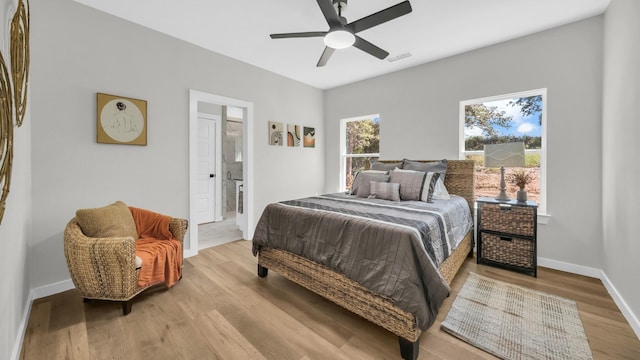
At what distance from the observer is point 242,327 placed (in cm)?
183

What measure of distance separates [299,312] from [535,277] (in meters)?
2.47

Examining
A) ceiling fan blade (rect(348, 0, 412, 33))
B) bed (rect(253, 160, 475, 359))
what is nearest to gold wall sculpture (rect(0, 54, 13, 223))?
bed (rect(253, 160, 475, 359))

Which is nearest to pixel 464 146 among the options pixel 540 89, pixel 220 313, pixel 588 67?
pixel 540 89

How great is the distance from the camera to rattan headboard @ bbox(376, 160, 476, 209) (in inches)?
126

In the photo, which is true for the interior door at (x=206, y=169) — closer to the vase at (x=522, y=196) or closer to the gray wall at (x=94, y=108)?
the gray wall at (x=94, y=108)

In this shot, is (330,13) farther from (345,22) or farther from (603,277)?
(603,277)

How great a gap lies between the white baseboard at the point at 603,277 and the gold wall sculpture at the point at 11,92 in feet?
12.4

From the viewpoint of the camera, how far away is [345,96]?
4.80 m

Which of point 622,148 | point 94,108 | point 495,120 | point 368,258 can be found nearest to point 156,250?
point 94,108

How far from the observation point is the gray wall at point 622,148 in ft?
5.98

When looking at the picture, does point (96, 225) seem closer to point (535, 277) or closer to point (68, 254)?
point (68, 254)

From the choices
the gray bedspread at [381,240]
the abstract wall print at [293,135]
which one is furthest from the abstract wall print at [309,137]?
the gray bedspread at [381,240]

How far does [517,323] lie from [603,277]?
148 centimetres

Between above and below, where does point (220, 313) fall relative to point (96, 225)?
below
